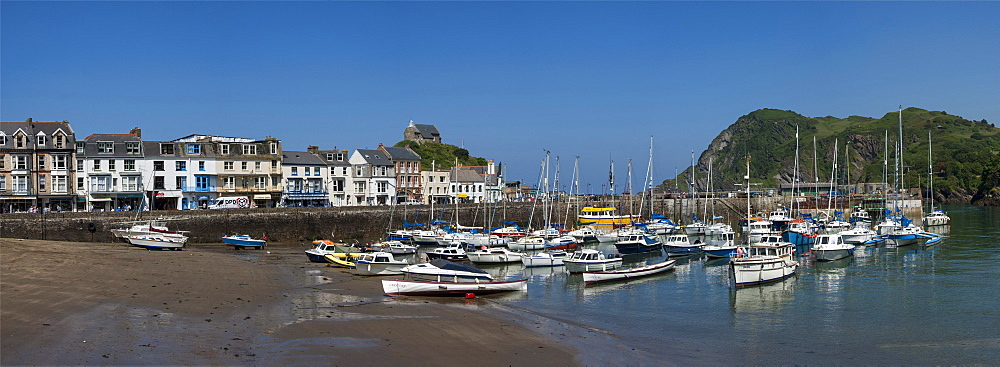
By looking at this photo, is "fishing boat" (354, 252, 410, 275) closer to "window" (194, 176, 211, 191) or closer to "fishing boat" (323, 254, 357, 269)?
"fishing boat" (323, 254, 357, 269)

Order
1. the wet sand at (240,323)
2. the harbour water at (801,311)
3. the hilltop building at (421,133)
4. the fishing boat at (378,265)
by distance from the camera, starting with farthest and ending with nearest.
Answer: the hilltop building at (421,133)
the fishing boat at (378,265)
the harbour water at (801,311)
the wet sand at (240,323)

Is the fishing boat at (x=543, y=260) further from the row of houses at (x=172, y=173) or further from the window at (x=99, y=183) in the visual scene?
the window at (x=99, y=183)

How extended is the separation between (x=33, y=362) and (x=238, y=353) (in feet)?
15.6

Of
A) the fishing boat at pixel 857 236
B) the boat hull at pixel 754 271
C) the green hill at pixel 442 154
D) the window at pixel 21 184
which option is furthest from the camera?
the green hill at pixel 442 154

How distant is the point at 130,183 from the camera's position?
242 feet

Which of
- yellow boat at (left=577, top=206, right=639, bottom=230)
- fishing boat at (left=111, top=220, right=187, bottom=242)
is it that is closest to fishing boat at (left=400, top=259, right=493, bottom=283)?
fishing boat at (left=111, top=220, right=187, bottom=242)

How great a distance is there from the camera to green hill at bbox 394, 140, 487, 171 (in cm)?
14025

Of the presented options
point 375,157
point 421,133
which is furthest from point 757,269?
point 421,133

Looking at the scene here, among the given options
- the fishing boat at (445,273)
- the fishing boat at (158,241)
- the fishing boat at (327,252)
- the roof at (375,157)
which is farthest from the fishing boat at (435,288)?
the roof at (375,157)

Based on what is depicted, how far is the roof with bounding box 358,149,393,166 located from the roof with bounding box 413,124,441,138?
60890mm

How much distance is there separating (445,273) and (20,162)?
175 feet

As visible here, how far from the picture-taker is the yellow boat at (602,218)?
87.9 meters

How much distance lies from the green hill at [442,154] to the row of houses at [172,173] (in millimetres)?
44052

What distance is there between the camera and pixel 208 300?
1133 inches
